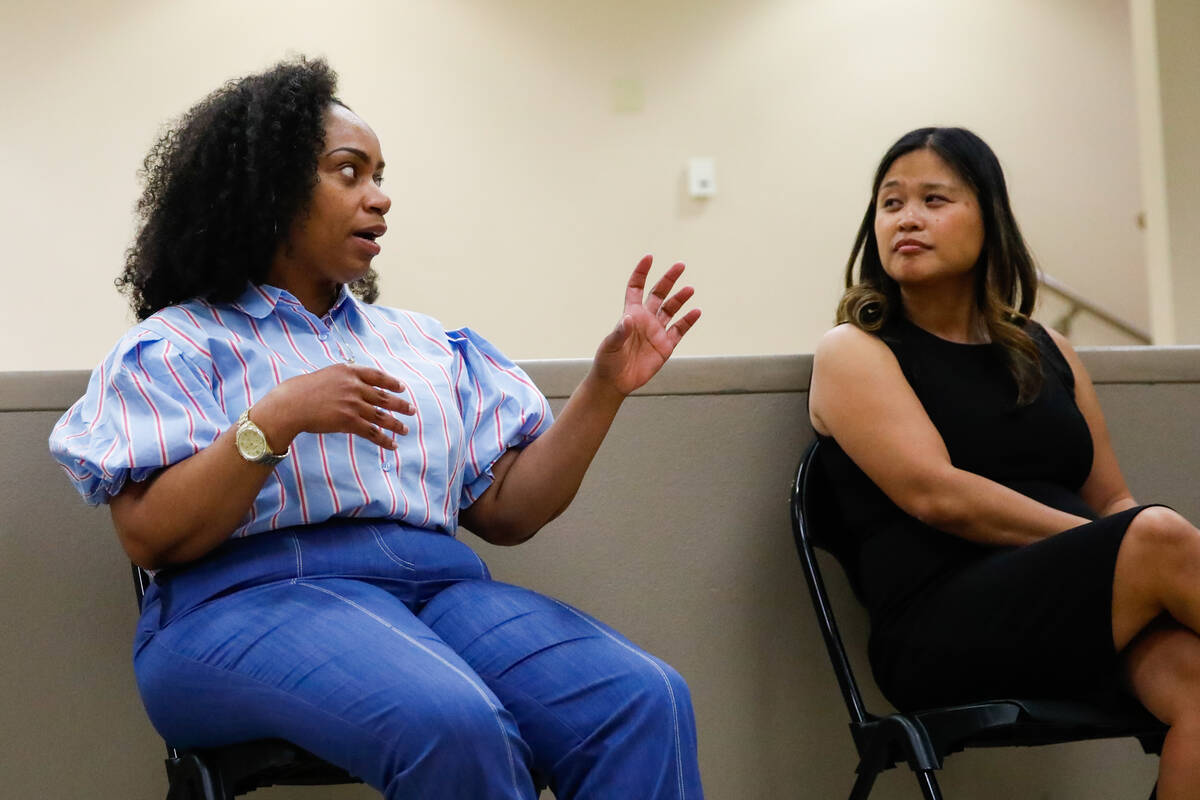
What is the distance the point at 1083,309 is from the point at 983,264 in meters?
3.21

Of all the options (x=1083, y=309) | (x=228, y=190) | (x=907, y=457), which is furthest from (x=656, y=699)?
(x=1083, y=309)

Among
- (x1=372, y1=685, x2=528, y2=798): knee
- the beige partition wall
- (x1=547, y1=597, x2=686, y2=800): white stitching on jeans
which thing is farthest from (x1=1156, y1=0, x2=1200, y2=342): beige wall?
(x1=372, y1=685, x2=528, y2=798): knee

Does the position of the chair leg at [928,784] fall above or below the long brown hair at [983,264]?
below

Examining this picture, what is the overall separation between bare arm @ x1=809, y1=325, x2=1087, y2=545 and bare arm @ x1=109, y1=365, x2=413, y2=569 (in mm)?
671

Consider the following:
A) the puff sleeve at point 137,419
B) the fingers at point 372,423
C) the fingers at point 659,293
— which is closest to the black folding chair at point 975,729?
the fingers at point 659,293

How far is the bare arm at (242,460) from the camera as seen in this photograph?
116 cm

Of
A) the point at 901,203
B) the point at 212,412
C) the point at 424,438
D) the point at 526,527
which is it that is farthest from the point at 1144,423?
the point at 212,412

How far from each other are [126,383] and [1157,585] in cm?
114

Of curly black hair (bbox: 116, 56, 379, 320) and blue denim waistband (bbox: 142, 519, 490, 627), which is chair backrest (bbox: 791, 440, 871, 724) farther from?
curly black hair (bbox: 116, 56, 379, 320)

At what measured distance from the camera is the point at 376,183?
1531mm

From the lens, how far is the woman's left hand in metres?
1.38

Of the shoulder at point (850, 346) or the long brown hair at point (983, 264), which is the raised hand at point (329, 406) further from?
the long brown hair at point (983, 264)

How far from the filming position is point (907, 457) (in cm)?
156

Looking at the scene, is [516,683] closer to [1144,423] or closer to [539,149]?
[1144,423]
